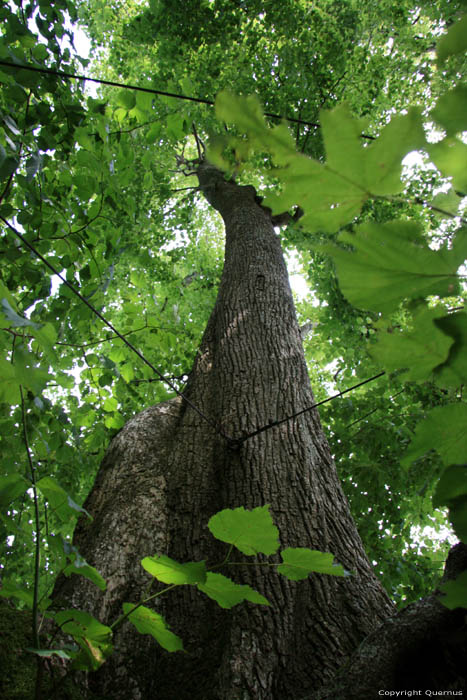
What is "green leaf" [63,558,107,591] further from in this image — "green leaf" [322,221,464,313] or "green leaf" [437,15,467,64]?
"green leaf" [437,15,467,64]

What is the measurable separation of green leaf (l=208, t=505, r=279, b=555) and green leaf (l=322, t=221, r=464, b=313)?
0.48 meters

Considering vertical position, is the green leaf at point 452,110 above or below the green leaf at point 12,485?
below

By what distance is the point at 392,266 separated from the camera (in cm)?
35

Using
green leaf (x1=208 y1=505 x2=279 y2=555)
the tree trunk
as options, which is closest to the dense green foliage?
green leaf (x1=208 y1=505 x2=279 y2=555)

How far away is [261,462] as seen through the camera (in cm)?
185

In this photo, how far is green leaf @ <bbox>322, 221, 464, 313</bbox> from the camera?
34 centimetres

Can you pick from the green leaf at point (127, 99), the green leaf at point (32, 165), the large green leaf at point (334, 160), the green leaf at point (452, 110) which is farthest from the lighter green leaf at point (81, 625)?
the green leaf at point (127, 99)

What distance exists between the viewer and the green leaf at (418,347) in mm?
349

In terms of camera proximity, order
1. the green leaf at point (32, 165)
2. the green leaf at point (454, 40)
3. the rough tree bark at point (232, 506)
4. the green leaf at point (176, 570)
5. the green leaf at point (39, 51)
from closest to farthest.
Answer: the green leaf at point (454, 40)
the green leaf at point (176, 570)
the rough tree bark at point (232, 506)
the green leaf at point (32, 165)
the green leaf at point (39, 51)

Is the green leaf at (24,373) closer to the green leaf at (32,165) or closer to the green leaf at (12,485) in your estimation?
the green leaf at (12,485)

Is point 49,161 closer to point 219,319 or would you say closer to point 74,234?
point 74,234

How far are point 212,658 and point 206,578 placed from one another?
0.74 m

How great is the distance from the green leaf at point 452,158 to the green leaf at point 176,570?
2.17 ft

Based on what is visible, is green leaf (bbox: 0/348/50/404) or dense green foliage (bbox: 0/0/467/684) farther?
green leaf (bbox: 0/348/50/404)
